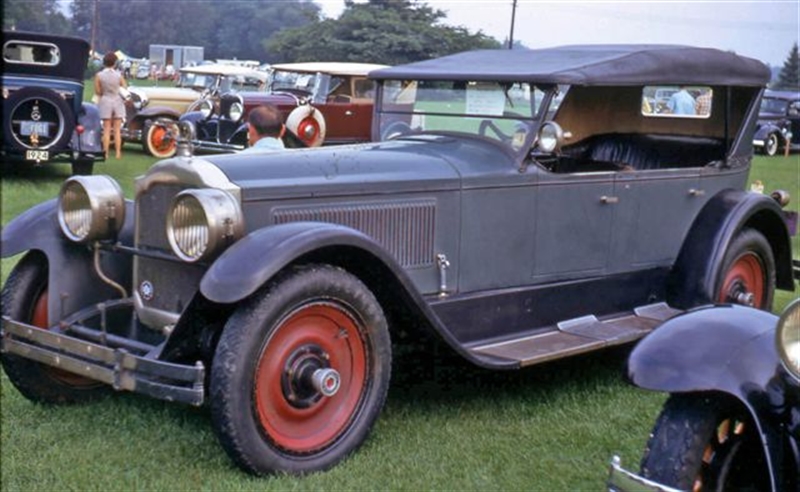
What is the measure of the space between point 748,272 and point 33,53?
29.5 ft

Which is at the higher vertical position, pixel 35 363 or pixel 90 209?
pixel 90 209

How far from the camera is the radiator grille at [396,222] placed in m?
4.33

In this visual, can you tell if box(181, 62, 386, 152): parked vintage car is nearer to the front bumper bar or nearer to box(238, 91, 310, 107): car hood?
box(238, 91, 310, 107): car hood

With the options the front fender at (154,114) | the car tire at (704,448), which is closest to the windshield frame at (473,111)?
the car tire at (704,448)

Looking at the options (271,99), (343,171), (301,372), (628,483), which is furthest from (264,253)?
(271,99)

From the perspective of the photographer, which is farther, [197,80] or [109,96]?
[197,80]

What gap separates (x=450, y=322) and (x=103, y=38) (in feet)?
101

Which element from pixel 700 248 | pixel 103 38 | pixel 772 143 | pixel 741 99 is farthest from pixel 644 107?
pixel 103 38

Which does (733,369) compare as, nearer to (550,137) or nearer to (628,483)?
(628,483)

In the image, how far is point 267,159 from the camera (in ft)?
14.4

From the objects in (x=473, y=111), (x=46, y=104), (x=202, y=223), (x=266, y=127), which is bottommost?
(x=46, y=104)

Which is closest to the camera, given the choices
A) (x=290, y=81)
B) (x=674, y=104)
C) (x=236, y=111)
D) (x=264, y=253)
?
(x=264, y=253)

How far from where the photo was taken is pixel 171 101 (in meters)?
19.2

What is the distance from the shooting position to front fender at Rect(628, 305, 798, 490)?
2.88 metres
